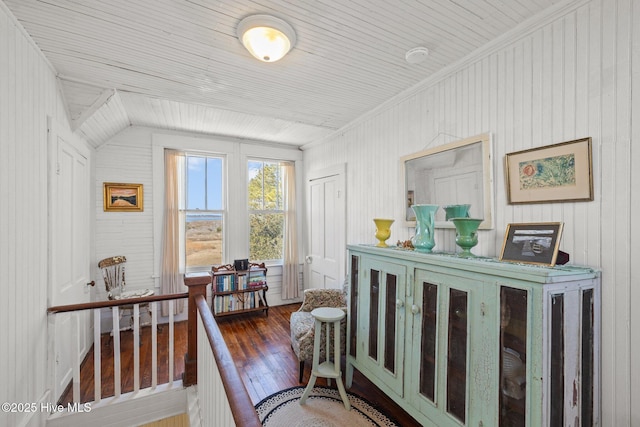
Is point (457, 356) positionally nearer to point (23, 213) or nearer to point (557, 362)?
point (557, 362)

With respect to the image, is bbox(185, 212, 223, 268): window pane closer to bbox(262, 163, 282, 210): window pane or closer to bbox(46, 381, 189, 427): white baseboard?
bbox(262, 163, 282, 210): window pane

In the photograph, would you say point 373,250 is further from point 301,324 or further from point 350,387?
point 350,387

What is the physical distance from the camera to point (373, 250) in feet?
7.45

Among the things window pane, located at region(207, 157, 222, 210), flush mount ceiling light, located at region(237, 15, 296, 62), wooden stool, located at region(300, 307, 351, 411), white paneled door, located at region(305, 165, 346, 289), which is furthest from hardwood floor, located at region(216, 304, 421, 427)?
flush mount ceiling light, located at region(237, 15, 296, 62)

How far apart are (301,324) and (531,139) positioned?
234cm

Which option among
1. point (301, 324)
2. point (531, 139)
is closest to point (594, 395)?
point (531, 139)

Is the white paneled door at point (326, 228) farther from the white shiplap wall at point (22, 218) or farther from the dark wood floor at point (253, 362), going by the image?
the white shiplap wall at point (22, 218)

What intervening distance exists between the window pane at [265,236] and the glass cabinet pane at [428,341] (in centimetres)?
326

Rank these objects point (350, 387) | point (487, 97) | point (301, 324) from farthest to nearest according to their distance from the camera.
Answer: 1. point (301, 324)
2. point (350, 387)
3. point (487, 97)

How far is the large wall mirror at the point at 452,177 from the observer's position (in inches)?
74.9

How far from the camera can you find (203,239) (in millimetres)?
4234

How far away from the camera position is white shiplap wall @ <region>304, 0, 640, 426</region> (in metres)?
1.30

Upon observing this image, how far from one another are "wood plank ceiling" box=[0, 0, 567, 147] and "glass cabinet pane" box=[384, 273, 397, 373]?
1.66 meters

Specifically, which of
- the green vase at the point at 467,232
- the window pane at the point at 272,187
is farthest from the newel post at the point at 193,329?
the window pane at the point at 272,187
